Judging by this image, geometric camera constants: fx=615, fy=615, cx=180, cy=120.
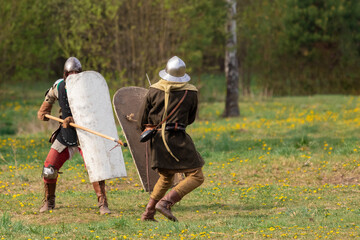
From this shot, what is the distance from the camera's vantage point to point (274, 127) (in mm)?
15555

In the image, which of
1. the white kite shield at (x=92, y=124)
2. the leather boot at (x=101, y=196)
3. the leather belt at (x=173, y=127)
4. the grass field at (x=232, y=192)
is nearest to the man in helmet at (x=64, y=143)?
the leather boot at (x=101, y=196)

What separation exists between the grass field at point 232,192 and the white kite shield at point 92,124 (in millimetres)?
570

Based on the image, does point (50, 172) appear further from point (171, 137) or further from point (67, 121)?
point (171, 137)

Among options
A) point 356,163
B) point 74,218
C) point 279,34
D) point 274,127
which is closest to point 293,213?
point 74,218

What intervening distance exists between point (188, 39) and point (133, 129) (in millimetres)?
12523

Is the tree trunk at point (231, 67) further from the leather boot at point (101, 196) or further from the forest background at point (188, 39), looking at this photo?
the leather boot at point (101, 196)

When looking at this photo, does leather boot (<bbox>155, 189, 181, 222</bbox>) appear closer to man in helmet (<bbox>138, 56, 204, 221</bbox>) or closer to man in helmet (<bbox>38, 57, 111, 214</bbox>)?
man in helmet (<bbox>138, 56, 204, 221</bbox>)

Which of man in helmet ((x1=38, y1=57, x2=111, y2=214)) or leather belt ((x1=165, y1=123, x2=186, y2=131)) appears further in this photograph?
man in helmet ((x1=38, y1=57, x2=111, y2=214))

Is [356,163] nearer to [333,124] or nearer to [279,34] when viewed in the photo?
[333,124]

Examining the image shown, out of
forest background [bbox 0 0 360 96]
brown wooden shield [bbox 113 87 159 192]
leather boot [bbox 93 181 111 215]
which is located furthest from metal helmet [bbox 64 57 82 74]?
forest background [bbox 0 0 360 96]

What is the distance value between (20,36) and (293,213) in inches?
743

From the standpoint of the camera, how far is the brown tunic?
21.7ft

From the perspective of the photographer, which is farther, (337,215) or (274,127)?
(274,127)

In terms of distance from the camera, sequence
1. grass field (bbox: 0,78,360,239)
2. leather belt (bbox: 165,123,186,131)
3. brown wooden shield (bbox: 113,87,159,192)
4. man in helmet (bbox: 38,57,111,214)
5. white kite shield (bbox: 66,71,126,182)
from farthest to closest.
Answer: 1. brown wooden shield (bbox: 113,87,159,192)
2. man in helmet (bbox: 38,57,111,214)
3. white kite shield (bbox: 66,71,126,182)
4. leather belt (bbox: 165,123,186,131)
5. grass field (bbox: 0,78,360,239)
